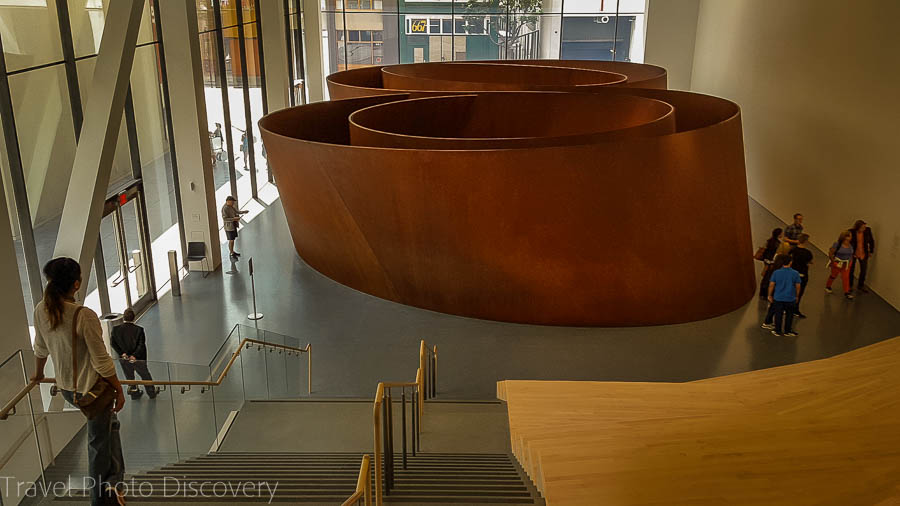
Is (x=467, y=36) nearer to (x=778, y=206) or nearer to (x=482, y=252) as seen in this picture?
(x=778, y=206)

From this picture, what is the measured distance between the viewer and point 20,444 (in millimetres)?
5070

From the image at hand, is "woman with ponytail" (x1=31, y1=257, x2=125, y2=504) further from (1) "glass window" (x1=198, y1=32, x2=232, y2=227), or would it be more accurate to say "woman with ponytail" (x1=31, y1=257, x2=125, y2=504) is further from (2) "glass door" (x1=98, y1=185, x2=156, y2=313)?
(1) "glass window" (x1=198, y1=32, x2=232, y2=227)

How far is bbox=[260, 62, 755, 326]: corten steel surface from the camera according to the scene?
10.2 m

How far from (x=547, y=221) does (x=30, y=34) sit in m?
6.82

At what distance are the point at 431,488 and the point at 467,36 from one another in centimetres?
2395

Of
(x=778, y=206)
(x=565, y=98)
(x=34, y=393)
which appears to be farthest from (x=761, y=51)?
(x=34, y=393)

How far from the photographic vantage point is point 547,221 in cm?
1033

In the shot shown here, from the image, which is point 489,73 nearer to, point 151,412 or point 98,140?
point 98,140

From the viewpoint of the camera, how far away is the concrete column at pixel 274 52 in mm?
19469

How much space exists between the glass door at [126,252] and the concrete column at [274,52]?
9048 mm

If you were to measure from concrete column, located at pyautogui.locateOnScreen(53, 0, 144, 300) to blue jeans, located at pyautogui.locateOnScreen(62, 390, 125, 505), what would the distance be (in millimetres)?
3260

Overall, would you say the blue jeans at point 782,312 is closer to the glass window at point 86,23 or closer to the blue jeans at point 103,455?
the blue jeans at point 103,455

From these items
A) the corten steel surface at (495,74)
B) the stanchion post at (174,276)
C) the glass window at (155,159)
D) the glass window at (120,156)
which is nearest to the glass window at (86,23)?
the glass window at (120,156)

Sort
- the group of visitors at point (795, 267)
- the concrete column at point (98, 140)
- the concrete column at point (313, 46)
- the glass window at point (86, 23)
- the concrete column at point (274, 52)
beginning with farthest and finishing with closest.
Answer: the concrete column at point (313, 46), the concrete column at point (274, 52), the group of visitors at point (795, 267), the glass window at point (86, 23), the concrete column at point (98, 140)
